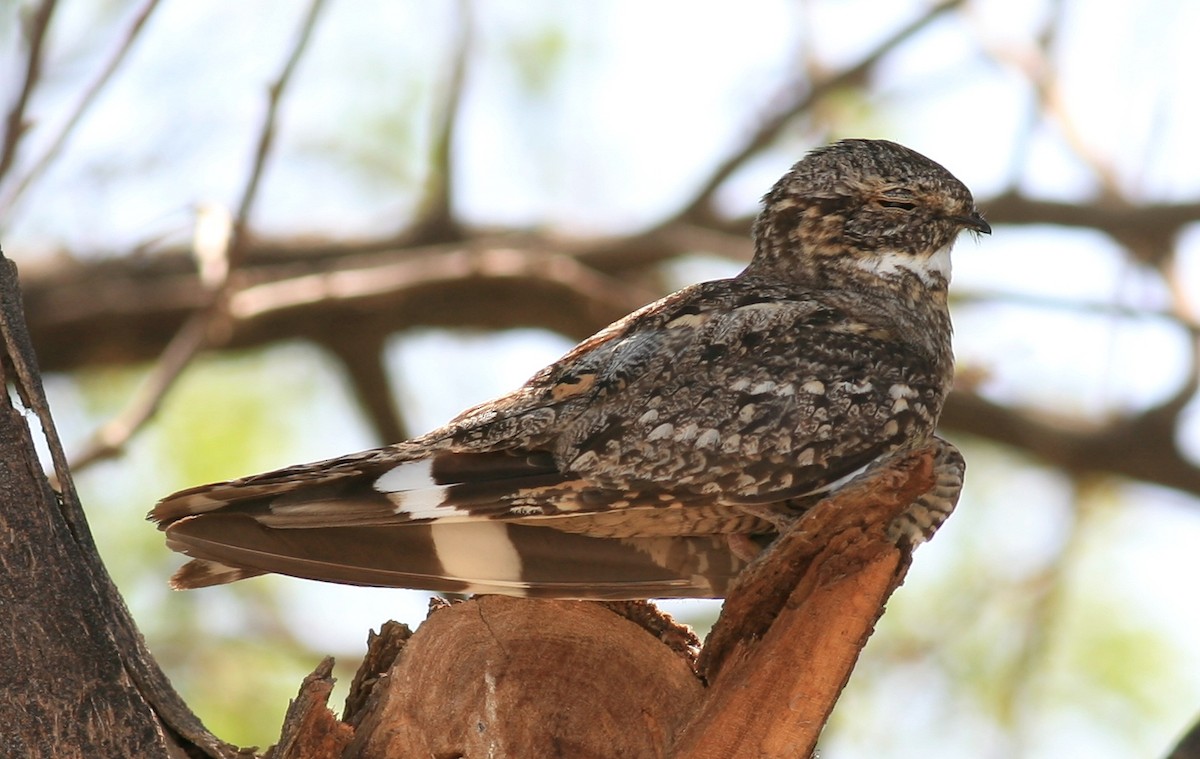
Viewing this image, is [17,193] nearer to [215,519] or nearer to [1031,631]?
[215,519]

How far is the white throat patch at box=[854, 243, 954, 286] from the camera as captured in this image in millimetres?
4152

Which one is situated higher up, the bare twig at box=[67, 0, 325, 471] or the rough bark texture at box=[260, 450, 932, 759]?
the bare twig at box=[67, 0, 325, 471]

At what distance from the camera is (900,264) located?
4164mm

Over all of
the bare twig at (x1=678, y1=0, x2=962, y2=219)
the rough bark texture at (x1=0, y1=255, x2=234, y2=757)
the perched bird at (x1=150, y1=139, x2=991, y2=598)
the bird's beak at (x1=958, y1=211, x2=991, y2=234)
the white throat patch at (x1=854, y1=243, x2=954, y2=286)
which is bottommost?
the rough bark texture at (x1=0, y1=255, x2=234, y2=757)

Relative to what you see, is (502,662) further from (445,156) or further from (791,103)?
(791,103)

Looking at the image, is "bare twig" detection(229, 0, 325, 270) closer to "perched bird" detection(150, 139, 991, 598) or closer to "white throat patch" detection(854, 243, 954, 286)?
"perched bird" detection(150, 139, 991, 598)

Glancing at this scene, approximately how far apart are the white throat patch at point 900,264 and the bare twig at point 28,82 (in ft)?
7.86

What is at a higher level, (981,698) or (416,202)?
(416,202)

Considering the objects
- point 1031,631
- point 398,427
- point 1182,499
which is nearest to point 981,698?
point 1031,631

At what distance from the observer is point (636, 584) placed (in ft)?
10.8

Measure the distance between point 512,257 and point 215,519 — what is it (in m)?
3.33

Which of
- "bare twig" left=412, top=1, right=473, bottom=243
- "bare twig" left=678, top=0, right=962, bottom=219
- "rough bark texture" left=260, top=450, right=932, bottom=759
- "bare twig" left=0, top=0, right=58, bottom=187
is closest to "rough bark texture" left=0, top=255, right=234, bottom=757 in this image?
"rough bark texture" left=260, top=450, right=932, bottom=759

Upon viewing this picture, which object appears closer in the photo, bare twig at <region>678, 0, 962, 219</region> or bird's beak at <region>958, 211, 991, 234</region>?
bird's beak at <region>958, 211, 991, 234</region>

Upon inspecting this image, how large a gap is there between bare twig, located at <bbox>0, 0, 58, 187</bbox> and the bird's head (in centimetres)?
219
